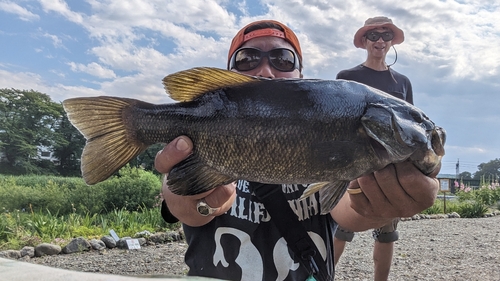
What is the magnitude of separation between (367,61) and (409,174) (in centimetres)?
290

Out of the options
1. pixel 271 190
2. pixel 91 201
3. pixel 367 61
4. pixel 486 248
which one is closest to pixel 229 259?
pixel 271 190

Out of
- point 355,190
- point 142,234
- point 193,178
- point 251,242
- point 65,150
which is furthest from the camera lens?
point 65,150

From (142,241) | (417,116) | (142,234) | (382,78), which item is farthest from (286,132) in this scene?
(142,234)

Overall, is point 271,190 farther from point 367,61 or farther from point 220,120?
point 367,61

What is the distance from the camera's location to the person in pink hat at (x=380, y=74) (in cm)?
391

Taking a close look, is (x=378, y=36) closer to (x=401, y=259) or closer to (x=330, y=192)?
(x=330, y=192)

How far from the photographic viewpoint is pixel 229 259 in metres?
2.40

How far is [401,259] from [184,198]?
685 cm

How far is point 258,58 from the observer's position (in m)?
2.63

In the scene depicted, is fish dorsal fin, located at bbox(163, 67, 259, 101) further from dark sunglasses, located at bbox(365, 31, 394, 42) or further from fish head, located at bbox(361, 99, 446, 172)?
dark sunglasses, located at bbox(365, 31, 394, 42)

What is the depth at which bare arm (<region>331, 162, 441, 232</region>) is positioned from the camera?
5.52 ft

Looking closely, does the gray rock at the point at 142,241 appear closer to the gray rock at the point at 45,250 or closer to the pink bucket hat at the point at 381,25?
the gray rock at the point at 45,250

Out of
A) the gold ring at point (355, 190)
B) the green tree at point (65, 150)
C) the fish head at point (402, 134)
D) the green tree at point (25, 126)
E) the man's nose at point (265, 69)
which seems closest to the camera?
the fish head at point (402, 134)

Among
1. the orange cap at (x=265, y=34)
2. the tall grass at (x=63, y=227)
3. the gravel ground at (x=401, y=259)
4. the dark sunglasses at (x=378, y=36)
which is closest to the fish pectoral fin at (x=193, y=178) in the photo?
the orange cap at (x=265, y=34)
